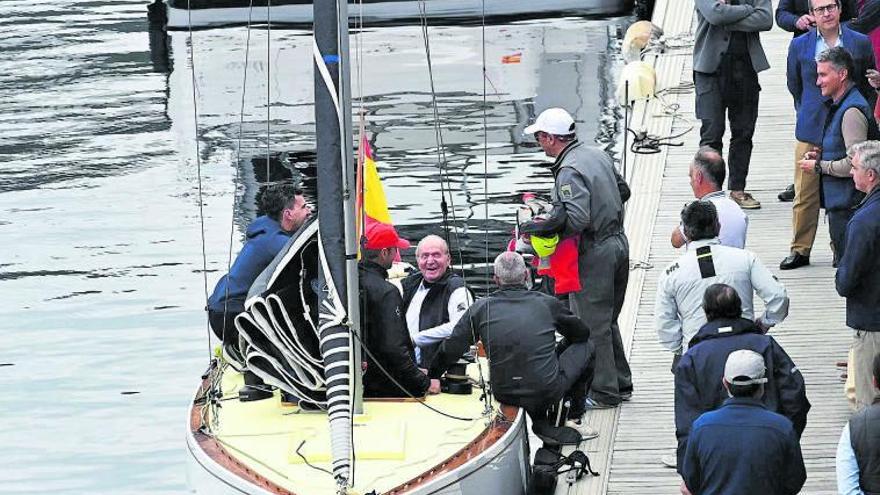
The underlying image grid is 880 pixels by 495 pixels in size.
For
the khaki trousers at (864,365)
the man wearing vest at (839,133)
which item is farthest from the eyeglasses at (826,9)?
the khaki trousers at (864,365)

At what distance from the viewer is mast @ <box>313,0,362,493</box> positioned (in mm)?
9242

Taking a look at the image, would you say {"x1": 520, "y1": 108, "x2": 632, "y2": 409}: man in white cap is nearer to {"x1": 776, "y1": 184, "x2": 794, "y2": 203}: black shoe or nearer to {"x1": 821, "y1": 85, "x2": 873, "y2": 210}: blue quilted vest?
{"x1": 821, "y1": 85, "x2": 873, "y2": 210}: blue quilted vest

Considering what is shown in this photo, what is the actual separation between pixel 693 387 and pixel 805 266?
5.03m

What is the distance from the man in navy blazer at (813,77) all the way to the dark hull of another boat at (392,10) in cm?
1961

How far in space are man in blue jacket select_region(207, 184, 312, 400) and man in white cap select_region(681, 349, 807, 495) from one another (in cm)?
351

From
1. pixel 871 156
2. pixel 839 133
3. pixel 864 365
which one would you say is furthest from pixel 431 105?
pixel 871 156

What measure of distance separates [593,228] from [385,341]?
5.68ft

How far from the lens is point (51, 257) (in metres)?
21.2

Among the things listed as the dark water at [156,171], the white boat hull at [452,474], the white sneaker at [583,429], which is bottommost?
the dark water at [156,171]

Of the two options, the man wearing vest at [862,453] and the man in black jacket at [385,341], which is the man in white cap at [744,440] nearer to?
the man wearing vest at [862,453]

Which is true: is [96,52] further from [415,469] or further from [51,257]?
[415,469]

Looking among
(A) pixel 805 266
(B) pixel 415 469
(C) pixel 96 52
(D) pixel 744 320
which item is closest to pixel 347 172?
(B) pixel 415 469

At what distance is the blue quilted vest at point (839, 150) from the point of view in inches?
444

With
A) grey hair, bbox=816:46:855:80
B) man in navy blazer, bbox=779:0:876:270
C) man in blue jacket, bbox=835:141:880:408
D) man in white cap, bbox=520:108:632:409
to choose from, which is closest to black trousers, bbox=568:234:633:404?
man in white cap, bbox=520:108:632:409
